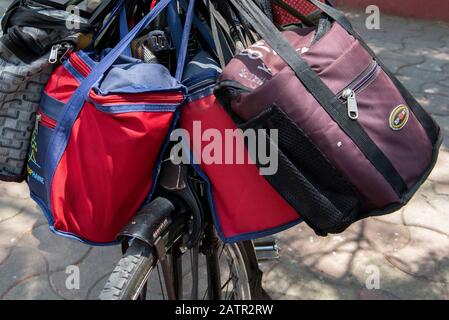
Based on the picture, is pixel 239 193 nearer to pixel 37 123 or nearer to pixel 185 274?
pixel 37 123

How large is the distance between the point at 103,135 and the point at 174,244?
0.40 meters

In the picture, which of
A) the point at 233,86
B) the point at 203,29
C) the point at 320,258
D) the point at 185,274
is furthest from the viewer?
the point at 320,258

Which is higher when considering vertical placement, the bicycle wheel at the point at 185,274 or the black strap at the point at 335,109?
the black strap at the point at 335,109

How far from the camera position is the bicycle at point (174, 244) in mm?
1081

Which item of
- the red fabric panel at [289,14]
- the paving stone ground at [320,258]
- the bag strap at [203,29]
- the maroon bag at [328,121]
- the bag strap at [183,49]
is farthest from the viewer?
the paving stone ground at [320,258]

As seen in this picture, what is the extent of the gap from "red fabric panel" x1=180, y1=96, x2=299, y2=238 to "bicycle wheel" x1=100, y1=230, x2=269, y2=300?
0.18 m

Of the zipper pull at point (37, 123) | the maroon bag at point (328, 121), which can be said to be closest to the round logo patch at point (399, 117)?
the maroon bag at point (328, 121)

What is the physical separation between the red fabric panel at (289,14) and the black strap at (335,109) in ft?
1.10

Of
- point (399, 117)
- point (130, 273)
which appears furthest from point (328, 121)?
point (130, 273)

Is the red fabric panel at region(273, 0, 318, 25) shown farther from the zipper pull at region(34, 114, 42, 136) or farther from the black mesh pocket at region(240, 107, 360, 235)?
the zipper pull at region(34, 114, 42, 136)

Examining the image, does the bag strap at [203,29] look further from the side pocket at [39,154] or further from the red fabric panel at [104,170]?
the side pocket at [39,154]

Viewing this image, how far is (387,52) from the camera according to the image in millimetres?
4449

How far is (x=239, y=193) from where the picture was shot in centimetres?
115

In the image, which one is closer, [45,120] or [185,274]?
[45,120]
